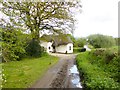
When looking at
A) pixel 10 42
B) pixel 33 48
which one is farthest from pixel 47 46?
pixel 10 42

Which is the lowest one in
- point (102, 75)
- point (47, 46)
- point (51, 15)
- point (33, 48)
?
point (102, 75)

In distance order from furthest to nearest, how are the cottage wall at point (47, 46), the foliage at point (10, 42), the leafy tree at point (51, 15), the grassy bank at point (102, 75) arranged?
the cottage wall at point (47, 46) < the leafy tree at point (51, 15) < the foliage at point (10, 42) < the grassy bank at point (102, 75)

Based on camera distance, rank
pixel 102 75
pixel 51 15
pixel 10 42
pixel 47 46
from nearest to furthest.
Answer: pixel 10 42 < pixel 102 75 < pixel 51 15 < pixel 47 46

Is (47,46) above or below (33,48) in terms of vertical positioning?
above

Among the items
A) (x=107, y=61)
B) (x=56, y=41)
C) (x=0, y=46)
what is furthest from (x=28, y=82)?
(x=56, y=41)

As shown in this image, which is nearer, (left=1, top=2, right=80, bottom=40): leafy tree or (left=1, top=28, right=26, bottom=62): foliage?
(left=1, top=28, right=26, bottom=62): foliage

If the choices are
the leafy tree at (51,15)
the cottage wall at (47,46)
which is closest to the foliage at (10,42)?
the leafy tree at (51,15)

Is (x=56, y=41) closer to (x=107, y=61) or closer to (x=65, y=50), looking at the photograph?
(x=65, y=50)

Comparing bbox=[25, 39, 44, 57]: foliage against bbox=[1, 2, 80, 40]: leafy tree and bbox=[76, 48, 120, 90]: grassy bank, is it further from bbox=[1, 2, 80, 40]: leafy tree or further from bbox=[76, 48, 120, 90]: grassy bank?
bbox=[76, 48, 120, 90]: grassy bank

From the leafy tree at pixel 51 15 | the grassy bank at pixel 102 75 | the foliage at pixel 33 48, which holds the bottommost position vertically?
the grassy bank at pixel 102 75

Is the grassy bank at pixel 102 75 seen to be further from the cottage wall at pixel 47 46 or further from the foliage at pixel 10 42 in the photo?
the cottage wall at pixel 47 46

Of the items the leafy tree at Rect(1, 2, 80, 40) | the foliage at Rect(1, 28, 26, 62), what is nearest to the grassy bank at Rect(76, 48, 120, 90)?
the foliage at Rect(1, 28, 26, 62)

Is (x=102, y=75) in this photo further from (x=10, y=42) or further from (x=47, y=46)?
(x=47, y=46)

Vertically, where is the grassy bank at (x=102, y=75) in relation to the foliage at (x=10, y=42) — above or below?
below
